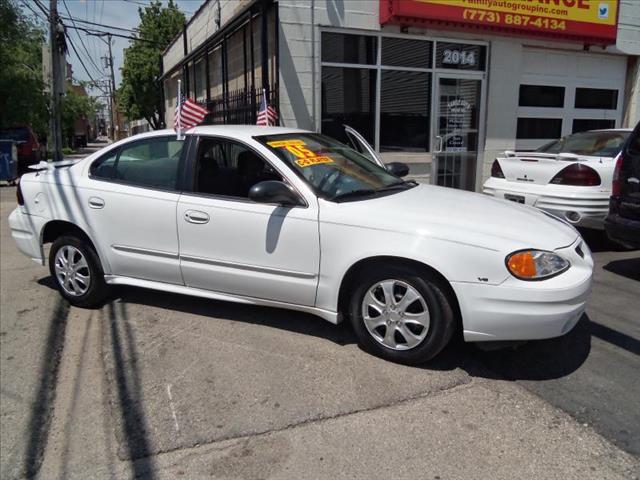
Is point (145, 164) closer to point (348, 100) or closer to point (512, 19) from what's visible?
point (348, 100)

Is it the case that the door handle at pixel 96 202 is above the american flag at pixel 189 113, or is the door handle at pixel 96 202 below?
below

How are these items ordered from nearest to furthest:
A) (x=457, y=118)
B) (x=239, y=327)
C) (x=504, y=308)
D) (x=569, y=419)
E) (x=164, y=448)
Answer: (x=164, y=448), (x=569, y=419), (x=504, y=308), (x=239, y=327), (x=457, y=118)

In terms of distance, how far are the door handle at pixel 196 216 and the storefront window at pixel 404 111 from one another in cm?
624

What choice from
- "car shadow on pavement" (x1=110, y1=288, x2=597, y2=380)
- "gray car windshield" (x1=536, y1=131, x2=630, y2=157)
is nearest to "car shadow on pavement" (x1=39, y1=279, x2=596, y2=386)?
"car shadow on pavement" (x1=110, y1=288, x2=597, y2=380)

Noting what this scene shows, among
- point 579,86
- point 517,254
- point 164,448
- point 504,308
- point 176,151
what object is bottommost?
point 164,448

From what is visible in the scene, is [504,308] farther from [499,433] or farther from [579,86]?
[579,86]

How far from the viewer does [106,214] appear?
4.65 m

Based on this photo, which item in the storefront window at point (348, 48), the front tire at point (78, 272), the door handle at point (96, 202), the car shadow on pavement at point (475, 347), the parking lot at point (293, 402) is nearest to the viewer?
the parking lot at point (293, 402)

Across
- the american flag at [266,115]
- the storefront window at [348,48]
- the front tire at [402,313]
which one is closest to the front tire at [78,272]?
the front tire at [402,313]

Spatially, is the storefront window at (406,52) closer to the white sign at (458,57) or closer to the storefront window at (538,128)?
the white sign at (458,57)

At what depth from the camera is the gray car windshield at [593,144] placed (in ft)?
22.8

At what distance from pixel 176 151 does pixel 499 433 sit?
10.4 feet

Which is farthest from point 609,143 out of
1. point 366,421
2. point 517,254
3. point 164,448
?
point 164,448

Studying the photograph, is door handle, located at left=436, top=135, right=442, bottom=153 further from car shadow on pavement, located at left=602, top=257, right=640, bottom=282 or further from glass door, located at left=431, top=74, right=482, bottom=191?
car shadow on pavement, located at left=602, top=257, right=640, bottom=282
